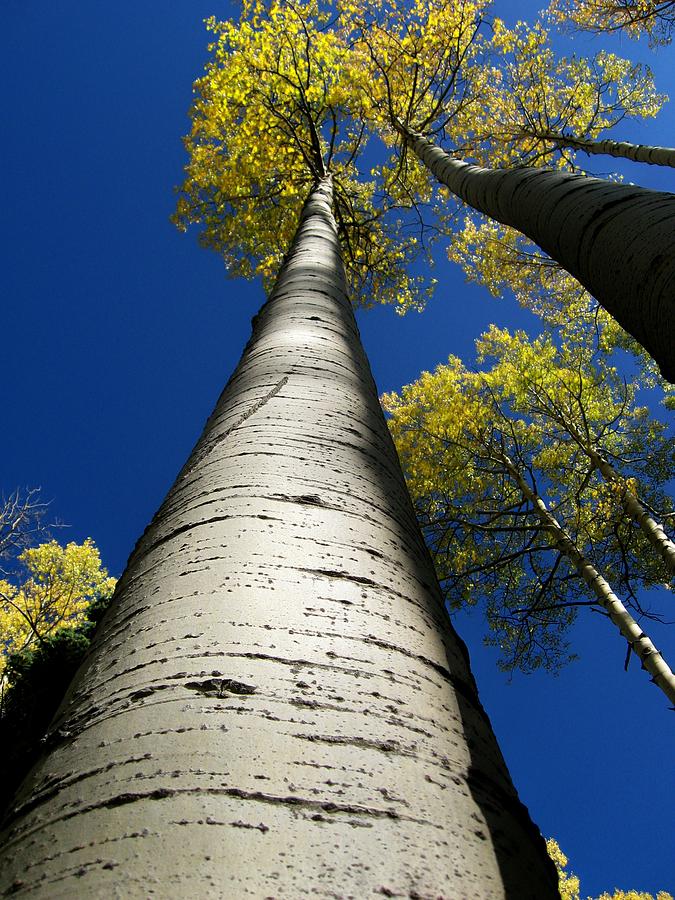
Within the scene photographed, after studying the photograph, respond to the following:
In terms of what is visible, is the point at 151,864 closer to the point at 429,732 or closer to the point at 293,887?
the point at 293,887

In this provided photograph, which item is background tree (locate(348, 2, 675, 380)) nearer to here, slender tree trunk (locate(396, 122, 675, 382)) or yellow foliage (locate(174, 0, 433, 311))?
slender tree trunk (locate(396, 122, 675, 382))

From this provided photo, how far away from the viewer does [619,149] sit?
7.35 meters

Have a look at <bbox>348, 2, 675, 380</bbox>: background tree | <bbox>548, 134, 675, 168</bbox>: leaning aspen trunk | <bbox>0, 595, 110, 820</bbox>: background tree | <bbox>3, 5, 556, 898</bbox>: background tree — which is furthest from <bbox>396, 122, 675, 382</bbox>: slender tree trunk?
<bbox>548, 134, 675, 168</bbox>: leaning aspen trunk

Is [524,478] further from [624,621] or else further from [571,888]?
[571,888]

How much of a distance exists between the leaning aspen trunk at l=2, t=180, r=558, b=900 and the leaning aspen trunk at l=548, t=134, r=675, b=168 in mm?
8100

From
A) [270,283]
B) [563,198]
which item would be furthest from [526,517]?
[563,198]

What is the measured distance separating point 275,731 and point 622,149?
8984 millimetres

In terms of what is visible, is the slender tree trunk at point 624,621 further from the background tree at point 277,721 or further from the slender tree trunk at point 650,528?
the background tree at point 277,721

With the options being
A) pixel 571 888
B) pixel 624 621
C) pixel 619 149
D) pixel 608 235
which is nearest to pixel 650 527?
pixel 624 621

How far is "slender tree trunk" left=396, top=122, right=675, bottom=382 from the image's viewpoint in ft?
4.13

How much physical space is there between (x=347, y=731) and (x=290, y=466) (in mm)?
513

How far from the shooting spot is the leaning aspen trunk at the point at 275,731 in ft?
1.31

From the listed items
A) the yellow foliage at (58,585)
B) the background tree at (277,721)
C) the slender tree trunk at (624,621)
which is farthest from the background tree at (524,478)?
the yellow foliage at (58,585)

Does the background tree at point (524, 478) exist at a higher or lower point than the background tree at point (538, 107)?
lower
